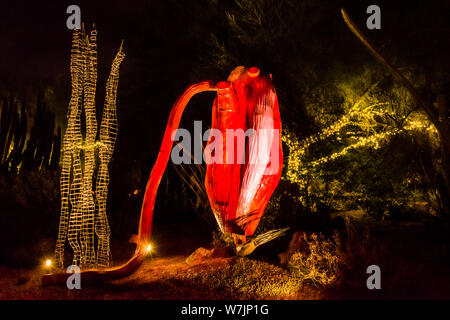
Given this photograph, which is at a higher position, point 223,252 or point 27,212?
point 27,212

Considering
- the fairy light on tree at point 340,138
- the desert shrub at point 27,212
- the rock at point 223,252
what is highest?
the fairy light on tree at point 340,138

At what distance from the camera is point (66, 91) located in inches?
536

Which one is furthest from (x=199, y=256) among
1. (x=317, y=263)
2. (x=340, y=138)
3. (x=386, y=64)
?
(x=340, y=138)

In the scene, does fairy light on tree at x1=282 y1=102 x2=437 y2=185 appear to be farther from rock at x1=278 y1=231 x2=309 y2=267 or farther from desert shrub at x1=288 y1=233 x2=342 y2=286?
desert shrub at x1=288 y1=233 x2=342 y2=286

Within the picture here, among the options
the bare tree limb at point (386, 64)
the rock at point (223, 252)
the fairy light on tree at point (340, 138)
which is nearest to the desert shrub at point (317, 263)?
the rock at point (223, 252)

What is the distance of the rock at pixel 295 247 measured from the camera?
528cm

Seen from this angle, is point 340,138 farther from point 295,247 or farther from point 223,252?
point 223,252

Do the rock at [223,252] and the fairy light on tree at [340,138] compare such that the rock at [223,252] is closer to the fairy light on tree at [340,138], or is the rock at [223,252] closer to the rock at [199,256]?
the rock at [199,256]

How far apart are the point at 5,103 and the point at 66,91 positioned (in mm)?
3771

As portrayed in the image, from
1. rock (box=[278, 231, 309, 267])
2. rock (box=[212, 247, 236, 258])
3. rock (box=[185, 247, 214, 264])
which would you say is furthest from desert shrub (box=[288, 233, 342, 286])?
rock (box=[185, 247, 214, 264])

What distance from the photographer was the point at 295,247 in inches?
211

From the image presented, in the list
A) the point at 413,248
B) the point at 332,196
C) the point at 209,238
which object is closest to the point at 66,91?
the point at 209,238

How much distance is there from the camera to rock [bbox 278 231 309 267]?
5.28m
